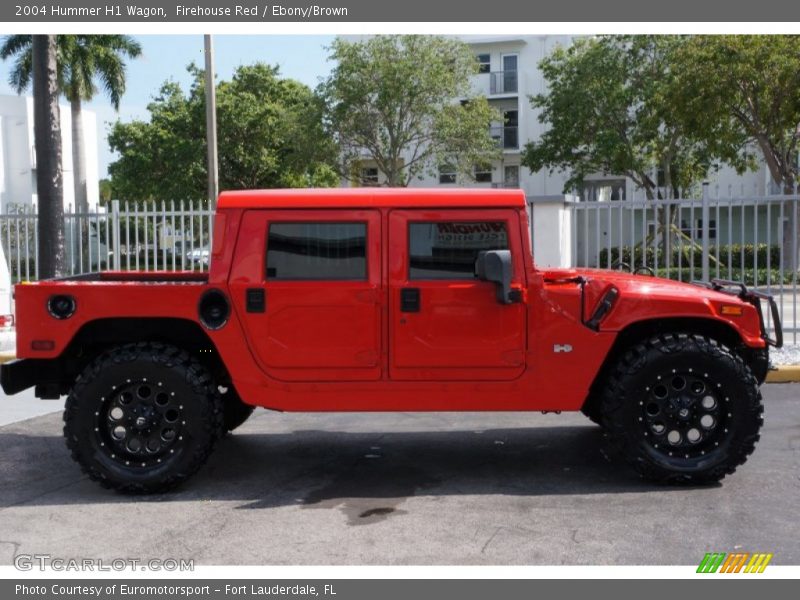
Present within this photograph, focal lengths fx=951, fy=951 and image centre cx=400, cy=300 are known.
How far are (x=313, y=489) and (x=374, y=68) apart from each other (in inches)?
1025

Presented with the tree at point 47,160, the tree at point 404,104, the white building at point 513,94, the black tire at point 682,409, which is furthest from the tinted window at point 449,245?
the white building at point 513,94

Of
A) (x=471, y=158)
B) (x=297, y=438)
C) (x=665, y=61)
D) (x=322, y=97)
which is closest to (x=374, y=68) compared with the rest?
(x=322, y=97)

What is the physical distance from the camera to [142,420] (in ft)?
20.1

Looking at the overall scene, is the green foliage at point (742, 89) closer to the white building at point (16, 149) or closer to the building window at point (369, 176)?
the building window at point (369, 176)

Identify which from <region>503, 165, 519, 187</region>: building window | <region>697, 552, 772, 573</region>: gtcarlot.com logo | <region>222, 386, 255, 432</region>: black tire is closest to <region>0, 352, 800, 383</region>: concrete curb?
<region>222, 386, 255, 432</region>: black tire

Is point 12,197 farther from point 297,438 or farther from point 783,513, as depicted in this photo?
point 783,513

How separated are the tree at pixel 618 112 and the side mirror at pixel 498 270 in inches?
961

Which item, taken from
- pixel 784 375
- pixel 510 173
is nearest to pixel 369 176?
pixel 510 173

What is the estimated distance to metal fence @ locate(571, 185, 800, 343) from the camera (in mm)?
12281

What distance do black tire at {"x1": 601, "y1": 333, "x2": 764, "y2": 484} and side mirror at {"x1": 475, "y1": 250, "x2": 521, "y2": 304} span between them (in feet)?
3.02

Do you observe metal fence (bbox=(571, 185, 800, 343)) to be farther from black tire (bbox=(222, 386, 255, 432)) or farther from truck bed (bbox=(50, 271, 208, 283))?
truck bed (bbox=(50, 271, 208, 283))

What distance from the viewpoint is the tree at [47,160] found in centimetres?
1373

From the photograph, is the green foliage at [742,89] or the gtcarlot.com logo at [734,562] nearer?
the gtcarlot.com logo at [734,562]

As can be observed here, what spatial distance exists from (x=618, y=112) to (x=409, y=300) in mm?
26883
